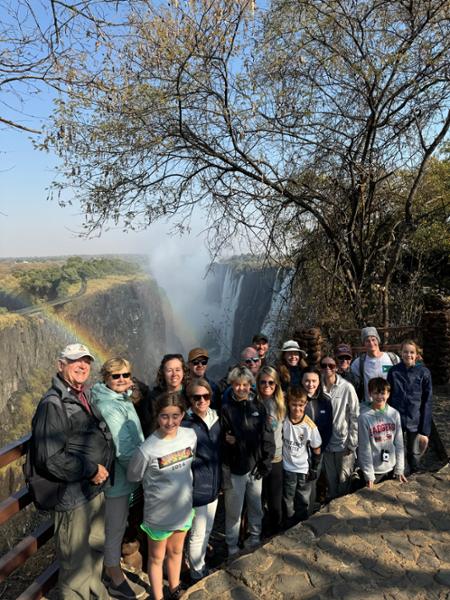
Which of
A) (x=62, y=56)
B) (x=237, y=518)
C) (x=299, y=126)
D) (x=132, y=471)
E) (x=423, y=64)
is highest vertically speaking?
(x=423, y=64)

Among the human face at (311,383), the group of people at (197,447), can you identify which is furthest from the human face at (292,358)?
the human face at (311,383)

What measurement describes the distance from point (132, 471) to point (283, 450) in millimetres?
1404

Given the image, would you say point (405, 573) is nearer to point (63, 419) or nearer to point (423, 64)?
point (63, 419)

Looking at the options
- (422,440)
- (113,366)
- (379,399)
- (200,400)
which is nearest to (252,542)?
(200,400)

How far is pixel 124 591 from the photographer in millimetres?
2943

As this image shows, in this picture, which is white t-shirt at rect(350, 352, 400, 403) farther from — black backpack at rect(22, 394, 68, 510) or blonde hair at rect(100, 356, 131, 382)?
black backpack at rect(22, 394, 68, 510)

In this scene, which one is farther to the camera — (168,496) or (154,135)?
(154,135)

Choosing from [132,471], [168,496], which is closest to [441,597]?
[168,496]

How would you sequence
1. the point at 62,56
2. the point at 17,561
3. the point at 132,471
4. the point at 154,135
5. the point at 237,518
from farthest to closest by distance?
the point at 154,135
the point at 62,56
the point at 237,518
the point at 132,471
the point at 17,561

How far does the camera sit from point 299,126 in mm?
7461

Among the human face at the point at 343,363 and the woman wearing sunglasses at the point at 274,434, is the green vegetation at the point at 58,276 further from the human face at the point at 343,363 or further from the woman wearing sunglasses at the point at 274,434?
the woman wearing sunglasses at the point at 274,434

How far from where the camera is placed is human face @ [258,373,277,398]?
364 centimetres

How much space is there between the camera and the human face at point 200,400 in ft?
10.2

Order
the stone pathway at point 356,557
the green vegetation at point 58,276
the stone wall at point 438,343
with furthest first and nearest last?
the green vegetation at point 58,276 → the stone wall at point 438,343 → the stone pathway at point 356,557
